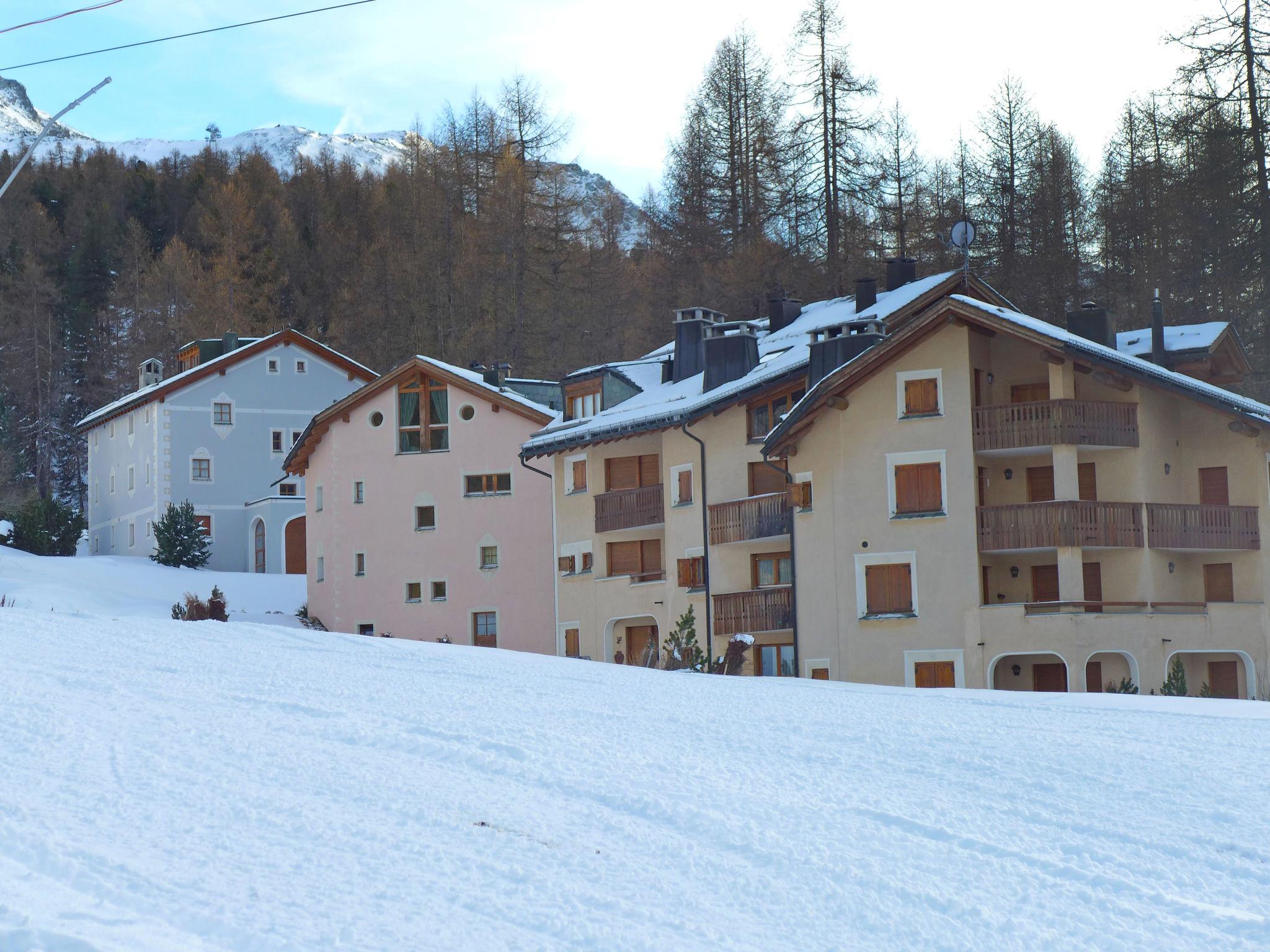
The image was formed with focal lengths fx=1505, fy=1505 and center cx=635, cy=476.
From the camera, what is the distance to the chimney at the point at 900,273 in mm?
45594

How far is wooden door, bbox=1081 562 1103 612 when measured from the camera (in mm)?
34938

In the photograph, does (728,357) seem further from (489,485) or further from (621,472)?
(489,485)

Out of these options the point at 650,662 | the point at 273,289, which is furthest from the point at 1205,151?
the point at 273,289

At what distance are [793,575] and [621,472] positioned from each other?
9404 millimetres

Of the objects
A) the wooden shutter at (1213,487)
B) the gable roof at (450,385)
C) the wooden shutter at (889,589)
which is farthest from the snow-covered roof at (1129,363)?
the gable roof at (450,385)

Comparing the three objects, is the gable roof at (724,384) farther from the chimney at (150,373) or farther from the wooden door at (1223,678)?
the chimney at (150,373)

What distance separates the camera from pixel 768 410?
40.6 meters

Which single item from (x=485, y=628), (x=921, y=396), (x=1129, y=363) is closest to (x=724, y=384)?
(x=921, y=396)

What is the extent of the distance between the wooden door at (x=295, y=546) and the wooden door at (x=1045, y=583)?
1382 inches

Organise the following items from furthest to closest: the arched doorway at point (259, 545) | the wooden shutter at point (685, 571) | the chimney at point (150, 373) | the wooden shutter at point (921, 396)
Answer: the chimney at point (150, 373) → the arched doorway at point (259, 545) → the wooden shutter at point (685, 571) → the wooden shutter at point (921, 396)

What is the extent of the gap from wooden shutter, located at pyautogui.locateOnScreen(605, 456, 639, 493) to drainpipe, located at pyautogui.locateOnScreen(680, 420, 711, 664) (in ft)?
11.3

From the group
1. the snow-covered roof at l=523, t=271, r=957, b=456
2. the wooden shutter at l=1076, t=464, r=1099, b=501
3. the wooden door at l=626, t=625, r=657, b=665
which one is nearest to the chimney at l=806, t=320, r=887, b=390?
the snow-covered roof at l=523, t=271, r=957, b=456

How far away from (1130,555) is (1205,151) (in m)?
16.4

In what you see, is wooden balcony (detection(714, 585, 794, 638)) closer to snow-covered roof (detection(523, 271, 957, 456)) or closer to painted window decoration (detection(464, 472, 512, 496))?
snow-covered roof (detection(523, 271, 957, 456))
